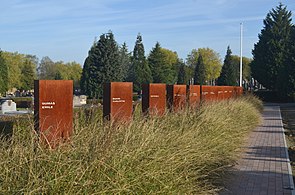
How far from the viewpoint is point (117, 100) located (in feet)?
26.8

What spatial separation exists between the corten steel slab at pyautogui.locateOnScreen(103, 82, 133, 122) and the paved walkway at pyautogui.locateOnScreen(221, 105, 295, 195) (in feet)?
7.42

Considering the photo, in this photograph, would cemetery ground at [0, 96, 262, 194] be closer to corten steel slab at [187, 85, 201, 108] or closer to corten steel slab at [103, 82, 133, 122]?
corten steel slab at [103, 82, 133, 122]

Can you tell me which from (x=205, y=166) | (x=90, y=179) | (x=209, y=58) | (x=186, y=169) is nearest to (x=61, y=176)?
(x=90, y=179)

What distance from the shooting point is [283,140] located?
13.9 metres

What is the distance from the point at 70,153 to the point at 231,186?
345cm

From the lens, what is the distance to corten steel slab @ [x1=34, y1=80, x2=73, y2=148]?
5629 millimetres

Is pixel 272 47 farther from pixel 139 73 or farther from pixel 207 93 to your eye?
pixel 207 93

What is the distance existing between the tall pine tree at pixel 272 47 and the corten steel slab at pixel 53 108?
138 feet

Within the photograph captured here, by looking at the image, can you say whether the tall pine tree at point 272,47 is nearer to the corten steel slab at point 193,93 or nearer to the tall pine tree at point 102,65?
the tall pine tree at point 102,65

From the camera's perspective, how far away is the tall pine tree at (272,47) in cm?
4681

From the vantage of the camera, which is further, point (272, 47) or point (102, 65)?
point (272, 47)

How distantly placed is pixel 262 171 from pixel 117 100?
312 cm

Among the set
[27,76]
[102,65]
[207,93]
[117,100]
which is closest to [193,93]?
[207,93]

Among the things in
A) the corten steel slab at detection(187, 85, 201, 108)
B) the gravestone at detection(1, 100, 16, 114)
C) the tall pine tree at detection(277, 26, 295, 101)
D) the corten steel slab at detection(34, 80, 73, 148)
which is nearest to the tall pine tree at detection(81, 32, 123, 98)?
the gravestone at detection(1, 100, 16, 114)
